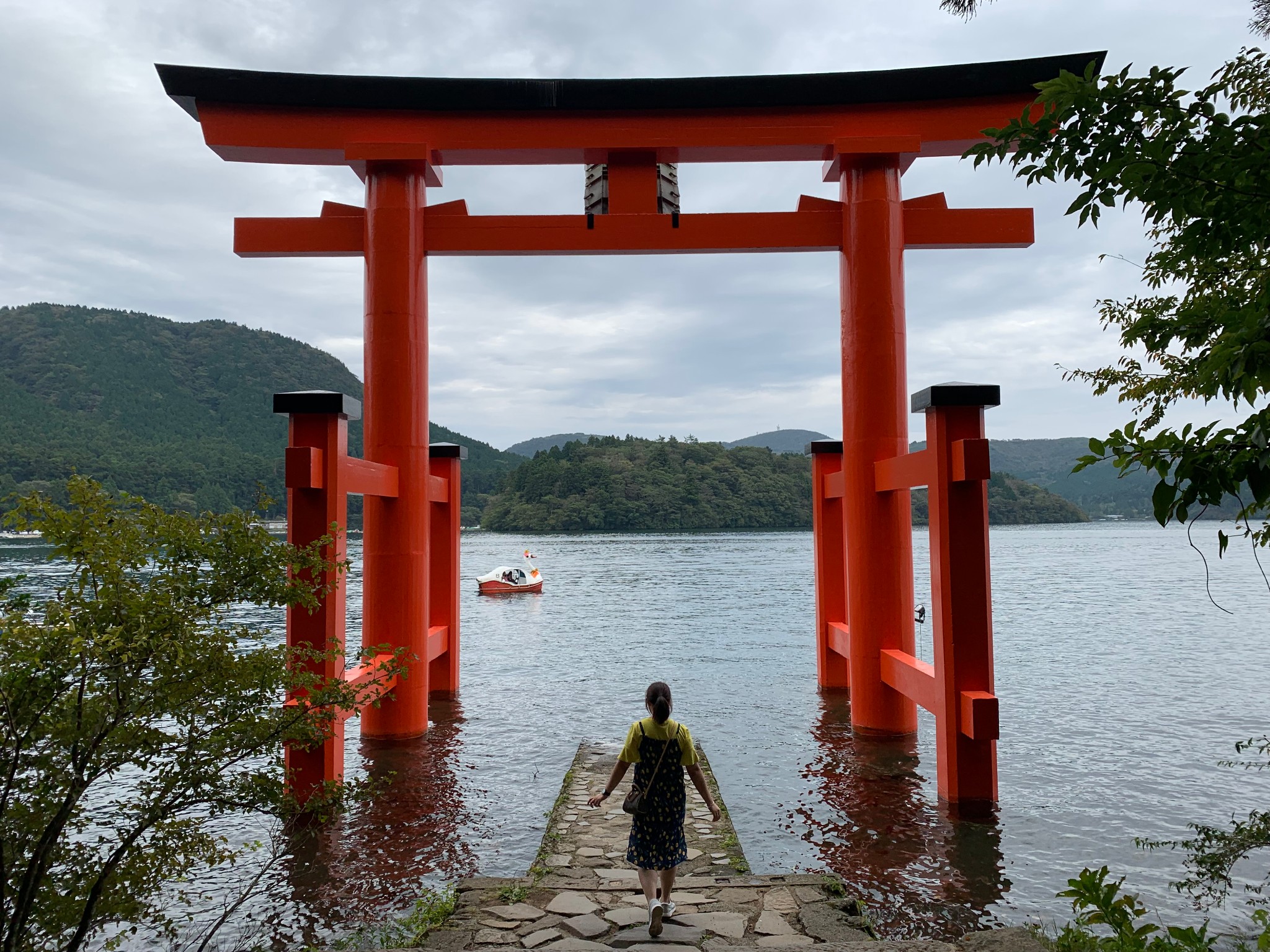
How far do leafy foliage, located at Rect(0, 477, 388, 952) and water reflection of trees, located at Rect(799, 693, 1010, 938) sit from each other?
3.47 m

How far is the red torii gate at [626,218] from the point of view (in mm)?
8492

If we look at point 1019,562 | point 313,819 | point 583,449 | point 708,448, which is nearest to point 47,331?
point 583,449

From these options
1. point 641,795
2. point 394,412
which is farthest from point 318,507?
point 641,795

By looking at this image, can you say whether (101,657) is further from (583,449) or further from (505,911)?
(583,449)

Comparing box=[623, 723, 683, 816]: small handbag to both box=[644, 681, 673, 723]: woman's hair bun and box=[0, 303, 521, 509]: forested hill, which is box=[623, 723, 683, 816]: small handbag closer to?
box=[644, 681, 673, 723]: woman's hair bun

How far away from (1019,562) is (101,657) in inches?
2159

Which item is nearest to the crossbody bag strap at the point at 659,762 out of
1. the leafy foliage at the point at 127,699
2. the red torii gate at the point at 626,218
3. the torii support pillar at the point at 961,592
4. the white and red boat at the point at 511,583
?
the leafy foliage at the point at 127,699

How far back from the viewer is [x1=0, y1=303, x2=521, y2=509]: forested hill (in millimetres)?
53375

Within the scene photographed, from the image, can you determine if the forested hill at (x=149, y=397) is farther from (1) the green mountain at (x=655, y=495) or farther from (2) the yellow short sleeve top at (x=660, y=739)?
(2) the yellow short sleeve top at (x=660, y=739)

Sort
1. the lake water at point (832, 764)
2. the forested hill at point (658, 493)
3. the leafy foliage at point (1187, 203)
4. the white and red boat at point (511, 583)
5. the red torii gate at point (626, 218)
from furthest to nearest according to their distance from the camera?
the forested hill at point (658, 493) → the white and red boat at point (511, 583) → the red torii gate at point (626, 218) → the lake water at point (832, 764) → the leafy foliage at point (1187, 203)

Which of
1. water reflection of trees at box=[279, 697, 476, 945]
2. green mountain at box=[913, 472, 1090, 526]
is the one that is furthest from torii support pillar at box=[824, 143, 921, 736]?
green mountain at box=[913, 472, 1090, 526]

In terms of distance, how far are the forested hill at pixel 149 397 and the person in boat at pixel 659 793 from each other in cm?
3897

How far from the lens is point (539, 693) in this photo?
12.8m

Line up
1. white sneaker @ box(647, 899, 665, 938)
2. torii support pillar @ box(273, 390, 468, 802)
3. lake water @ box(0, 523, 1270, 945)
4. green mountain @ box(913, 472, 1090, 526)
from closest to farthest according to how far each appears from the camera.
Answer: white sneaker @ box(647, 899, 665, 938) < lake water @ box(0, 523, 1270, 945) < torii support pillar @ box(273, 390, 468, 802) < green mountain @ box(913, 472, 1090, 526)
